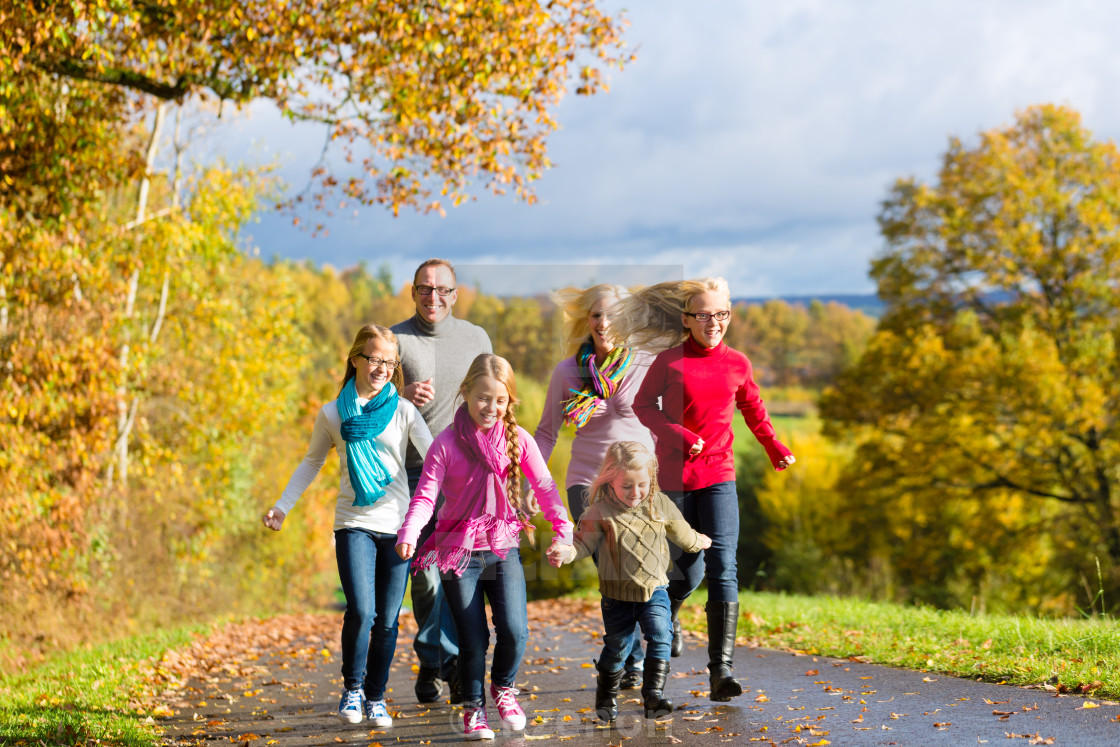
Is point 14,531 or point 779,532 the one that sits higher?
point 14,531

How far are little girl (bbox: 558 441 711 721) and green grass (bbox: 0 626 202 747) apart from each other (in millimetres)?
2528

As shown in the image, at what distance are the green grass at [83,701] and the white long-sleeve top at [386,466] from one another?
5.23ft

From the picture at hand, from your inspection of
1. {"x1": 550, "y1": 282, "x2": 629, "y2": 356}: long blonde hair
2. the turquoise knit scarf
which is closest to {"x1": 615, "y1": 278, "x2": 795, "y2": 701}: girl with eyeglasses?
{"x1": 550, "y1": 282, "x2": 629, "y2": 356}: long blonde hair

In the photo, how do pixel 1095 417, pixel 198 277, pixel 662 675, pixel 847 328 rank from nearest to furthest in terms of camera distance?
pixel 662 675
pixel 1095 417
pixel 198 277
pixel 847 328

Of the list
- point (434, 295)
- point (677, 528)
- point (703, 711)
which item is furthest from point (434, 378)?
point (703, 711)

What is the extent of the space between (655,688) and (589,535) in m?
0.83

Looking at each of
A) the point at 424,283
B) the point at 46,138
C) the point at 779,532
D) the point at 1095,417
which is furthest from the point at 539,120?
the point at 779,532

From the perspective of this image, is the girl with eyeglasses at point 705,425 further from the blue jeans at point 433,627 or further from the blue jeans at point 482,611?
the blue jeans at point 433,627

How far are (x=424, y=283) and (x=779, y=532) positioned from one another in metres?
33.9

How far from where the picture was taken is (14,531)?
11750 mm

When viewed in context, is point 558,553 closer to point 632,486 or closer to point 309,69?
point 632,486

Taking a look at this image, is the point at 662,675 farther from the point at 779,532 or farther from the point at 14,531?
the point at 779,532

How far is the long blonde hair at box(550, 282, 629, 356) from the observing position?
5.52 m

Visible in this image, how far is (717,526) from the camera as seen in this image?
17.3ft
